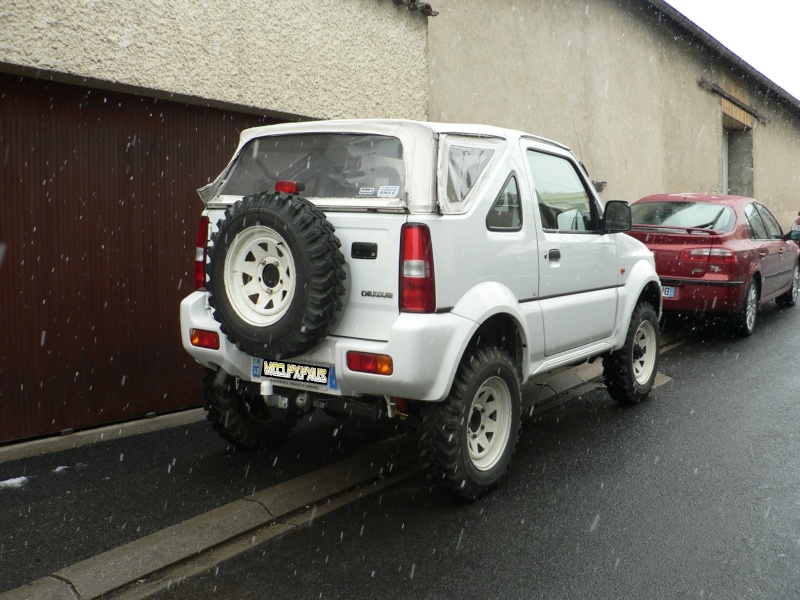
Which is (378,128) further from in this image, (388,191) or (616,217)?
(616,217)

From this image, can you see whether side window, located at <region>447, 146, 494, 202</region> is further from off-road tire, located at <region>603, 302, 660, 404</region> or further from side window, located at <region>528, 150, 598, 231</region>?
off-road tire, located at <region>603, 302, 660, 404</region>

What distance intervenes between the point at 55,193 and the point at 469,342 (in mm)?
3222

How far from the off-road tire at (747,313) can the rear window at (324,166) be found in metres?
6.52

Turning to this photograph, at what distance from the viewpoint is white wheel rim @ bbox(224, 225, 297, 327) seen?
4.09 meters

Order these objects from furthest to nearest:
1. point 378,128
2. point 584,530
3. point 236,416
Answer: point 236,416 → point 378,128 → point 584,530

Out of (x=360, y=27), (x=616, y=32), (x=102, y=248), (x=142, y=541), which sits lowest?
(x=142, y=541)

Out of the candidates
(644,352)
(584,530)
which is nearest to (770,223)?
(644,352)

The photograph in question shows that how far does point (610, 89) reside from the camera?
14422 millimetres

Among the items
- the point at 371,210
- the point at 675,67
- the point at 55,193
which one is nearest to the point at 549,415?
the point at 371,210

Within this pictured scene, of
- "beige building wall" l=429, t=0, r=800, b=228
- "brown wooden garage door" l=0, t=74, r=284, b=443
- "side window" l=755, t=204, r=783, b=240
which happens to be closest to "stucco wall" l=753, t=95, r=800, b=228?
"beige building wall" l=429, t=0, r=800, b=228

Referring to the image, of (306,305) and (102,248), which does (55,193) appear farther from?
(306,305)

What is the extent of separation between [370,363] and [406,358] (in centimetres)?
20

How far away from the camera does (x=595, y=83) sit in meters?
13.8

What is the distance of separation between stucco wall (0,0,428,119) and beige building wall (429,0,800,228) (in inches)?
37.4
